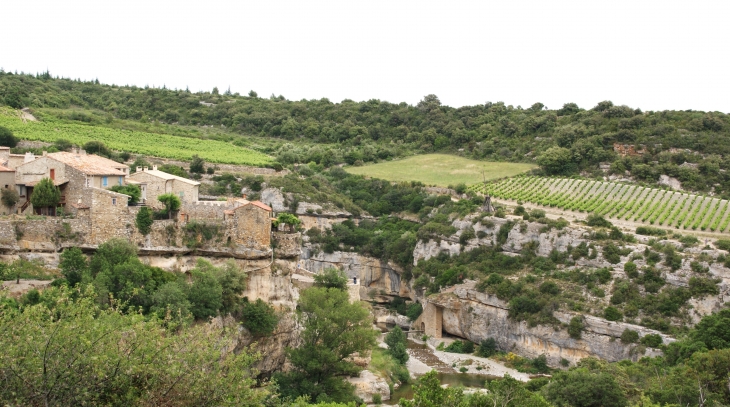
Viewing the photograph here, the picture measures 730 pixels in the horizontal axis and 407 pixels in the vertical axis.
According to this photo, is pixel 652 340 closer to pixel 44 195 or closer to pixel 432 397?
pixel 432 397

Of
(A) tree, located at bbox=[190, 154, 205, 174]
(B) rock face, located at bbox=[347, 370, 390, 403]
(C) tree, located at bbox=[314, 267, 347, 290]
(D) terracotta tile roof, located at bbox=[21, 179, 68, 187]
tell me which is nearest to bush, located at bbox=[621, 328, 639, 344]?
(B) rock face, located at bbox=[347, 370, 390, 403]

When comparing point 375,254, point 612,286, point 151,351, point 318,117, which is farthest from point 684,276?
point 318,117

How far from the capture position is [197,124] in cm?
11281

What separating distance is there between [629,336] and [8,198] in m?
37.3

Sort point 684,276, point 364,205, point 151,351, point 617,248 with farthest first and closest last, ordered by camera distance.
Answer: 1. point 364,205
2. point 617,248
3. point 684,276
4. point 151,351

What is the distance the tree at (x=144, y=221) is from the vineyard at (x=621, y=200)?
42.0 metres

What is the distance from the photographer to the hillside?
269ft

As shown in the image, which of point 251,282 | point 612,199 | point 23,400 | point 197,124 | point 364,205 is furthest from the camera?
point 197,124

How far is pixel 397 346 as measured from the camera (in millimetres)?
55750

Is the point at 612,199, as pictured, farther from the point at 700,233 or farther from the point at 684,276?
the point at 684,276

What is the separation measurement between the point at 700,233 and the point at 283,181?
117 feet

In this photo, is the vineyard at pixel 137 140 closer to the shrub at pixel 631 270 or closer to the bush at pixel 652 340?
the shrub at pixel 631 270

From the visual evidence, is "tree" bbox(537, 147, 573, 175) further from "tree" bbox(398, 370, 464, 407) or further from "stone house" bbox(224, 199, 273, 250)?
"tree" bbox(398, 370, 464, 407)

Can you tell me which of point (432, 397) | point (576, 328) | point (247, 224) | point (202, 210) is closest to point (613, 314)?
point (576, 328)
